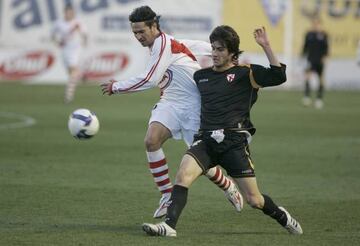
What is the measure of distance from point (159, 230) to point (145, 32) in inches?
90.6

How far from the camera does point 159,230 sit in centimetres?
872

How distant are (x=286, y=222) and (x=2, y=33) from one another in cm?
2782

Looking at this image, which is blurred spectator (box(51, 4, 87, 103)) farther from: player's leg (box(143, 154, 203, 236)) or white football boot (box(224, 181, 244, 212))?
player's leg (box(143, 154, 203, 236))

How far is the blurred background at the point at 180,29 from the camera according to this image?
115 feet

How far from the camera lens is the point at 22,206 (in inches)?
419

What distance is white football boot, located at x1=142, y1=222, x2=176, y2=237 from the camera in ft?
28.6

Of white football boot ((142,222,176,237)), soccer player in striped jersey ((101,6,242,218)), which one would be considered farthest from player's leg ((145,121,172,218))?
white football boot ((142,222,176,237))

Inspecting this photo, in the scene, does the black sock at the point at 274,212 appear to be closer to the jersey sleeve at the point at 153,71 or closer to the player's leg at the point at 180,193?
the player's leg at the point at 180,193

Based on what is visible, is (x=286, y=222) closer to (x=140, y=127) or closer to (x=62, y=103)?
(x=140, y=127)

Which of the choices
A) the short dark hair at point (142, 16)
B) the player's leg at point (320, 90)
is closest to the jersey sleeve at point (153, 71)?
the short dark hair at point (142, 16)

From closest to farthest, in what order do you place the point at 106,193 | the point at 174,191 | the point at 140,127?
1. the point at 174,191
2. the point at 106,193
3. the point at 140,127

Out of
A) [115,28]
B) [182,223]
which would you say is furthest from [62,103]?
[182,223]

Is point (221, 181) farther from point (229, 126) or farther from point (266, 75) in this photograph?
point (266, 75)

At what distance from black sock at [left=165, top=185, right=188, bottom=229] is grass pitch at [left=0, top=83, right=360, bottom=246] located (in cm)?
20
